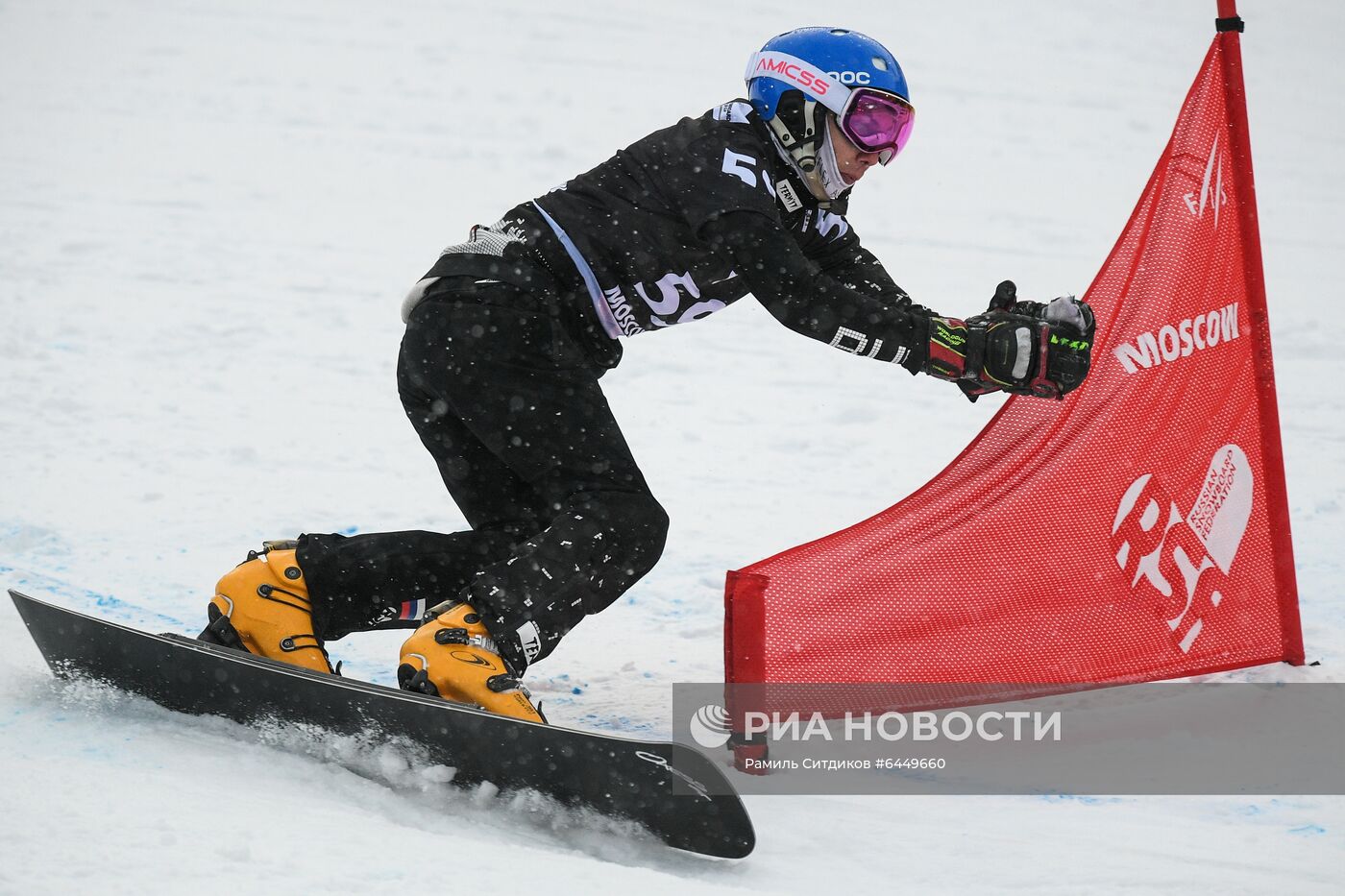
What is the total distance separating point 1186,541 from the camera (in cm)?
377

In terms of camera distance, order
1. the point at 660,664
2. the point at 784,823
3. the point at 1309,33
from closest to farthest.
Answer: the point at 784,823, the point at 660,664, the point at 1309,33

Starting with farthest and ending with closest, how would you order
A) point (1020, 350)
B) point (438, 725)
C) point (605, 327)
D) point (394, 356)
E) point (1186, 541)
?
point (394, 356)
point (1186, 541)
point (605, 327)
point (1020, 350)
point (438, 725)

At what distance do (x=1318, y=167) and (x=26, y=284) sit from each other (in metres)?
9.94

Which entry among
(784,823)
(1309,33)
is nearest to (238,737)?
(784,823)

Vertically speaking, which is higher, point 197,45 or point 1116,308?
point 197,45

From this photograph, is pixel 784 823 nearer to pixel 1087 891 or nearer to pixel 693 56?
pixel 1087 891

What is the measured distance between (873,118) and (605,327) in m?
0.82

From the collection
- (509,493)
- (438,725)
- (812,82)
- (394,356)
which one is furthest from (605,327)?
(394,356)

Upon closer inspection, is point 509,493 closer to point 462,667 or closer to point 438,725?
point 462,667

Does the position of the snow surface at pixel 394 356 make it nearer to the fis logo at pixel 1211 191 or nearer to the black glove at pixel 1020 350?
the black glove at pixel 1020 350

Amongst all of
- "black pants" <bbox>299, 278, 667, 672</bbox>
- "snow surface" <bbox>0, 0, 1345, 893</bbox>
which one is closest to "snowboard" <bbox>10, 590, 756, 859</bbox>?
"snow surface" <bbox>0, 0, 1345, 893</bbox>

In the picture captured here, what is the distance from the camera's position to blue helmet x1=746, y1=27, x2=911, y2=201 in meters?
3.15

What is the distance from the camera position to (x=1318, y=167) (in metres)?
11.2

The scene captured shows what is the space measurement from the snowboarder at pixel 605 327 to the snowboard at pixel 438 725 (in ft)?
0.41
